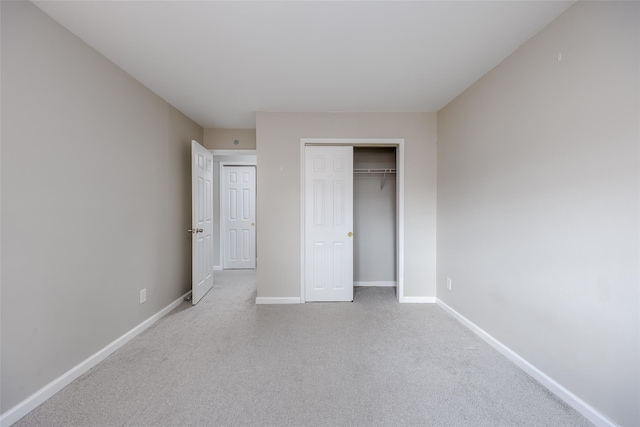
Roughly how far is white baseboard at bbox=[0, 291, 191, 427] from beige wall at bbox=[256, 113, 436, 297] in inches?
52.6

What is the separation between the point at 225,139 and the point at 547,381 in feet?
14.4

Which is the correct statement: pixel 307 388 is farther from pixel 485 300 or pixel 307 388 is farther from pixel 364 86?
pixel 364 86

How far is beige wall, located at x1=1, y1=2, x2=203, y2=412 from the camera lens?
4.69 feet

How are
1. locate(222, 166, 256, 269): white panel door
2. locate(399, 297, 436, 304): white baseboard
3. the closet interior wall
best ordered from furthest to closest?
locate(222, 166, 256, 269): white panel door → the closet interior wall → locate(399, 297, 436, 304): white baseboard

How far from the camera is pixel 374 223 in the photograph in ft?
12.9

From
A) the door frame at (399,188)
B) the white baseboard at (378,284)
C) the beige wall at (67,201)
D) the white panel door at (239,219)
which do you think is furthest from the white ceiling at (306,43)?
the white baseboard at (378,284)

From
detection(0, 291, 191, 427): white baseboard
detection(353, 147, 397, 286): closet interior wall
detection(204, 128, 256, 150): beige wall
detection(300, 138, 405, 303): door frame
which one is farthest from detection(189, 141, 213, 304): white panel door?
detection(353, 147, 397, 286): closet interior wall

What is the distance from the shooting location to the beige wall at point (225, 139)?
3.92 m

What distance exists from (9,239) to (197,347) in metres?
1.46

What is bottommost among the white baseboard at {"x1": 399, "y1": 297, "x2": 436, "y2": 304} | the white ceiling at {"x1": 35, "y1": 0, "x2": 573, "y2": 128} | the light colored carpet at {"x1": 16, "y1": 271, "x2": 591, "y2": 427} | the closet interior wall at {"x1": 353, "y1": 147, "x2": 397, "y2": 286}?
the light colored carpet at {"x1": 16, "y1": 271, "x2": 591, "y2": 427}

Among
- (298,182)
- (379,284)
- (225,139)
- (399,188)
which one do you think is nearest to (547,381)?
(399,188)

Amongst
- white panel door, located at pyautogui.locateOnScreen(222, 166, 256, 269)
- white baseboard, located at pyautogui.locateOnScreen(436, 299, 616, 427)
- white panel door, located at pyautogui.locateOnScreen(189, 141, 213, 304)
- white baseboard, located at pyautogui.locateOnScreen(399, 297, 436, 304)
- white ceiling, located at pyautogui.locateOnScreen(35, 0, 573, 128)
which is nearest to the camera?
white baseboard, located at pyautogui.locateOnScreen(436, 299, 616, 427)

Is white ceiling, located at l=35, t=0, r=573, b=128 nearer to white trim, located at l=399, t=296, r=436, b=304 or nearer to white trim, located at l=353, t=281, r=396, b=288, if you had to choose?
white trim, located at l=399, t=296, r=436, b=304

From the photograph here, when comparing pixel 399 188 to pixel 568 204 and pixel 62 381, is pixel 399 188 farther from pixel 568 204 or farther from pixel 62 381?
pixel 62 381
